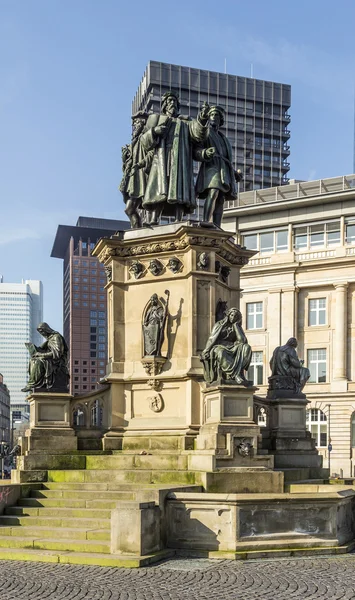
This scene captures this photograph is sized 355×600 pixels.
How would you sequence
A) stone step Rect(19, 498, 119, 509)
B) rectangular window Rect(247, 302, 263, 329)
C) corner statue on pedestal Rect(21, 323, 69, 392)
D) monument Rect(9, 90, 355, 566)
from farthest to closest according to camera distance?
1. rectangular window Rect(247, 302, 263, 329)
2. corner statue on pedestal Rect(21, 323, 69, 392)
3. stone step Rect(19, 498, 119, 509)
4. monument Rect(9, 90, 355, 566)

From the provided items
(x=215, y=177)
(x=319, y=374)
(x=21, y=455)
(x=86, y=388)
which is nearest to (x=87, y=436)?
(x=21, y=455)

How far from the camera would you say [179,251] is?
18.3 meters

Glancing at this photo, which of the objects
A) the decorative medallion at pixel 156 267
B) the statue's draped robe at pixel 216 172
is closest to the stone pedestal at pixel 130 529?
the decorative medallion at pixel 156 267

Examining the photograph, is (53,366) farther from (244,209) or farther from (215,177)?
(244,209)

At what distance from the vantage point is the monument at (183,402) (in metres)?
13.6

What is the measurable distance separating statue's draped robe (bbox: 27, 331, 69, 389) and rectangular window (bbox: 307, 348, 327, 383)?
49.7 meters

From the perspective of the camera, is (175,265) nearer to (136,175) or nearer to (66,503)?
(136,175)

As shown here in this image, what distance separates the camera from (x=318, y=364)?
66375 mm

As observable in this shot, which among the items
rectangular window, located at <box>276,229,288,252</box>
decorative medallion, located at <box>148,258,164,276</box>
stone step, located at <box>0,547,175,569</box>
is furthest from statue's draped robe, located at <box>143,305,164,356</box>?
rectangular window, located at <box>276,229,288,252</box>

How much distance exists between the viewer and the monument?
13.6 metres

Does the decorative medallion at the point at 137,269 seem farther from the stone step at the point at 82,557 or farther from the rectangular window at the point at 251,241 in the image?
the rectangular window at the point at 251,241

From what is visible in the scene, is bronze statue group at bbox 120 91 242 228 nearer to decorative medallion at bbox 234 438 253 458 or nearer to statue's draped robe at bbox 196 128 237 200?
statue's draped robe at bbox 196 128 237 200

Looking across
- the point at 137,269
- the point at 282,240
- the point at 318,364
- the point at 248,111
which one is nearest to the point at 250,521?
the point at 137,269

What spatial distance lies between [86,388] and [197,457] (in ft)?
602
